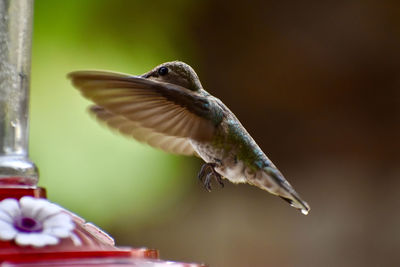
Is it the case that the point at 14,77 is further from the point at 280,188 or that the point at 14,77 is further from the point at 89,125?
the point at 89,125

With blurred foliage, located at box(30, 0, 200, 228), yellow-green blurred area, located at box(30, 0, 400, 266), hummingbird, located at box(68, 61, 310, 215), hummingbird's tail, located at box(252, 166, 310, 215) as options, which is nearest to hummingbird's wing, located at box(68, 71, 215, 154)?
hummingbird, located at box(68, 61, 310, 215)

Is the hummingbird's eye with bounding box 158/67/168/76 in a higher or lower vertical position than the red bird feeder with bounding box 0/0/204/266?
higher

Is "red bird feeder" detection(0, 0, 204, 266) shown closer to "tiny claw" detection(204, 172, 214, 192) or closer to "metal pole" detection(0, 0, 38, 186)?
"metal pole" detection(0, 0, 38, 186)

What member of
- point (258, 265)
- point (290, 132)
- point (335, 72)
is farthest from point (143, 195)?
point (335, 72)

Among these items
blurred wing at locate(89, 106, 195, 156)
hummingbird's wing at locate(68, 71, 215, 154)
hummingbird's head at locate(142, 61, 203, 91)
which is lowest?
blurred wing at locate(89, 106, 195, 156)

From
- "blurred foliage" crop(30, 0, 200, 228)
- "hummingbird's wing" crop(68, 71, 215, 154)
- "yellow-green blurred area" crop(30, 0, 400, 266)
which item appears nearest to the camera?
"hummingbird's wing" crop(68, 71, 215, 154)

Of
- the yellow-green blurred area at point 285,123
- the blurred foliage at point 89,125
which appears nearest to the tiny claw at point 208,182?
the blurred foliage at point 89,125

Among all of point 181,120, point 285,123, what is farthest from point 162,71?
point 285,123

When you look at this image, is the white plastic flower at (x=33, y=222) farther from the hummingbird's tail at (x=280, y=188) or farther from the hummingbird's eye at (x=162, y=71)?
the hummingbird's tail at (x=280, y=188)
